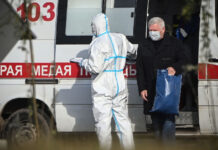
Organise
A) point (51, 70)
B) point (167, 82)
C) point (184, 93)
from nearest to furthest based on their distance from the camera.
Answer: point (167, 82)
point (51, 70)
point (184, 93)

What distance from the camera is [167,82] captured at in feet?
19.3

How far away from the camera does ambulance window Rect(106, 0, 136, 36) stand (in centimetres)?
670

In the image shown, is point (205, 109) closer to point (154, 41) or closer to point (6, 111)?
point (154, 41)

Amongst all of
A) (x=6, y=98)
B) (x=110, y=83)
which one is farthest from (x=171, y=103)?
(x=6, y=98)

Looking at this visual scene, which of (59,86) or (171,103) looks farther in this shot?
(59,86)

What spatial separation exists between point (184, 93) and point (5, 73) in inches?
107

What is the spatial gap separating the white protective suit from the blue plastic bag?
45cm

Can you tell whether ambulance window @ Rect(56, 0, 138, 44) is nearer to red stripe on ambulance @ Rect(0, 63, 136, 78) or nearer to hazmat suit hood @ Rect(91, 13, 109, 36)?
red stripe on ambulance @ Rect(0, 63, 136, 78)

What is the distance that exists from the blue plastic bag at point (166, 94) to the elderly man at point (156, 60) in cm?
19

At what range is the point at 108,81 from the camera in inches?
238

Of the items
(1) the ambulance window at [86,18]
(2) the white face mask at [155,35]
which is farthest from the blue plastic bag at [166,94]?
(1) the ambulance window at [86,18]

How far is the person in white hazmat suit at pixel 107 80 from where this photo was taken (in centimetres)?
594

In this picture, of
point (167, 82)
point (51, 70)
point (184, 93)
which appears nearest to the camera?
point (167, 82)

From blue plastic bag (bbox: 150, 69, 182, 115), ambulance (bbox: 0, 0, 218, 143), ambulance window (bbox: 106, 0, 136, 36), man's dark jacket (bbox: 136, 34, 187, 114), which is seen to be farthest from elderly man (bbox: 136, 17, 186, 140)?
ambulance window (bbox: 106, 0, 136, 36)
